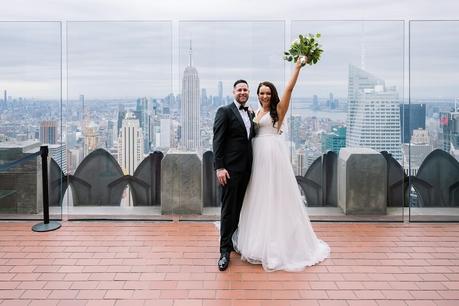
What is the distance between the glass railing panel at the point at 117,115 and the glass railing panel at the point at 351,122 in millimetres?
1727

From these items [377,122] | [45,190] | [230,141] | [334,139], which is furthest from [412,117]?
[45,190]

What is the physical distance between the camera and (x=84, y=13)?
6.14m

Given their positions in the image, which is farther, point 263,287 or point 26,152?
point 26,152

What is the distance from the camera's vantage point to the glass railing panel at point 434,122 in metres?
5.79

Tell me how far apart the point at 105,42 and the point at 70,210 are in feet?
7.23

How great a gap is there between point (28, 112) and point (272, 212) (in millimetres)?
3480

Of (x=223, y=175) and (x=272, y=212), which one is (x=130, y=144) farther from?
(x=272, y=212)

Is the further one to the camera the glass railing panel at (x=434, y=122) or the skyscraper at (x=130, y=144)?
the skyscraper at (x=130, y=144)

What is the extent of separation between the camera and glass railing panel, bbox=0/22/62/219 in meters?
5.91

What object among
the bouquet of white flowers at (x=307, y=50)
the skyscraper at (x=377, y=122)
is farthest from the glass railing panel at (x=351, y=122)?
the bouquet of white flowers at (x=307, y=50)

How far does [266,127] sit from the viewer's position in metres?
4.49

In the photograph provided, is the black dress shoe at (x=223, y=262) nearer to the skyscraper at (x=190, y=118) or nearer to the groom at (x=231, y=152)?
the groom at (x=231, y=152)

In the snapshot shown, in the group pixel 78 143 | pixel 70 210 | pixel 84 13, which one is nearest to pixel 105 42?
pixel 84 13

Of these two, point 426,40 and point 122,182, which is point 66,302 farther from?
point 426,40
